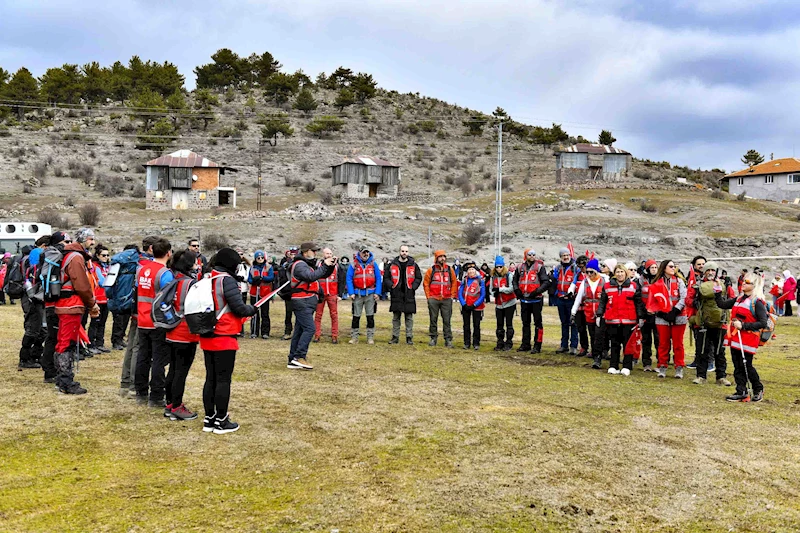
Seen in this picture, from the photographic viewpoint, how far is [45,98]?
93125 millimetres

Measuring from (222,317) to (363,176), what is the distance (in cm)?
6147

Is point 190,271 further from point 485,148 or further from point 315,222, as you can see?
point 485,148

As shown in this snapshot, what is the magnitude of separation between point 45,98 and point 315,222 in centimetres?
6811

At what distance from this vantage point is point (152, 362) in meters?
7.73

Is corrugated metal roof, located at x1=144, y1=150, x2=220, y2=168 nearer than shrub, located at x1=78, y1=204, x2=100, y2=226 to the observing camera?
No

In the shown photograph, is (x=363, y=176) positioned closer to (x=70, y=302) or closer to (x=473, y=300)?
(x=473, y=300)

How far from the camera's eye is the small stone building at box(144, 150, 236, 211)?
57.8m

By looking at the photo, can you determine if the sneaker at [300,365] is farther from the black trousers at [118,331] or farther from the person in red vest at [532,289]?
the person in red vest at [532,289]

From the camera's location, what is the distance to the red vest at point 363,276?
14742 mm

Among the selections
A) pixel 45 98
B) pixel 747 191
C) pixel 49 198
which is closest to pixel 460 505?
pixel 49 198

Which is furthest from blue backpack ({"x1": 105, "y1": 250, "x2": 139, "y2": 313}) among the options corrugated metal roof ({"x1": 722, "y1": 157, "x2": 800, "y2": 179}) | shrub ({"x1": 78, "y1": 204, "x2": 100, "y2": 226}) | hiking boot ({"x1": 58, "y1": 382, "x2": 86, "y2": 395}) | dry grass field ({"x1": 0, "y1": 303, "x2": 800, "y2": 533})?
corrugated metal roof ({"x1": 722, "y1": 157, "x2": 800, "y2": 179})

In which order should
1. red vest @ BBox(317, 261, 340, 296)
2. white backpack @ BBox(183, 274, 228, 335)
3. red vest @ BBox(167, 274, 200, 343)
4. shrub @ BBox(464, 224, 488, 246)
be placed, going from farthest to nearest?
shrub @ BBox(464, 224, 488, 246) → red vest @ BBox(317, 261, 340, 296) → red vest @ BBox(167, 274, 200, 343) → white backpack @ BBox(183, 274, 228, 335)

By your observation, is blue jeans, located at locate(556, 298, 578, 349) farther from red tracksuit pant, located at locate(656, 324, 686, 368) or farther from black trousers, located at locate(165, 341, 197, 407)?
black trousers, located at locate(165, 341, 197, 407)

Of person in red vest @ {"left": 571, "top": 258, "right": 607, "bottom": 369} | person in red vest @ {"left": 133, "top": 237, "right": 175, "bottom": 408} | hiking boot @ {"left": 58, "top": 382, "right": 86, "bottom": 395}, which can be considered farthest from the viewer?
person in red vest @ {"left": 571, "top": 258, "right": 607, "bottom": 369}
